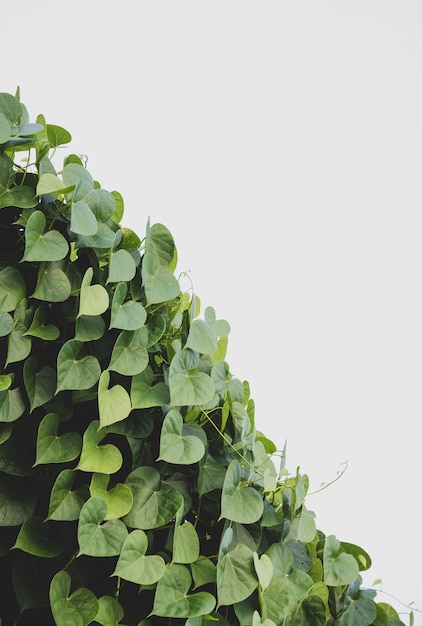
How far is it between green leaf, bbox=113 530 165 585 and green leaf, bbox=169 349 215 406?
13 cm

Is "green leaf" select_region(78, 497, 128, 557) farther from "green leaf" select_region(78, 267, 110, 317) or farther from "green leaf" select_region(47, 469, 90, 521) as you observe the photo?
"green leaf" select_region(78, 267, 110, 317)

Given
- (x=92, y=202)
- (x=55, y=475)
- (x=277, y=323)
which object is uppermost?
(x=92, y=202)

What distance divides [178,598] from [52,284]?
324mm

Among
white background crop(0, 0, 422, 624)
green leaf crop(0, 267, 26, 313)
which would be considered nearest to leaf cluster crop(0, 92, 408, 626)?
green leaf crop(0, 267, 26, 313)

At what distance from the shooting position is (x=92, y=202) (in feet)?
1.89

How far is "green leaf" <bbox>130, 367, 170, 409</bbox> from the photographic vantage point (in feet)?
1.86

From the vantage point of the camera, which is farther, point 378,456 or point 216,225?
point 216,225

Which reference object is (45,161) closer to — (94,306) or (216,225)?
(94,306)

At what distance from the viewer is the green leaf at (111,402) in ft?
1.76

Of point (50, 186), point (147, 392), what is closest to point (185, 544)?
point (147, 392)

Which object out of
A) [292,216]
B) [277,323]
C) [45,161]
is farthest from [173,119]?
[45,161]

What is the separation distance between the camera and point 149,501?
58 centimetres

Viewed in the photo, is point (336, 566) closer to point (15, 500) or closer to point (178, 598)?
point (178, 598)

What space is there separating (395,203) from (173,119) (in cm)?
78
